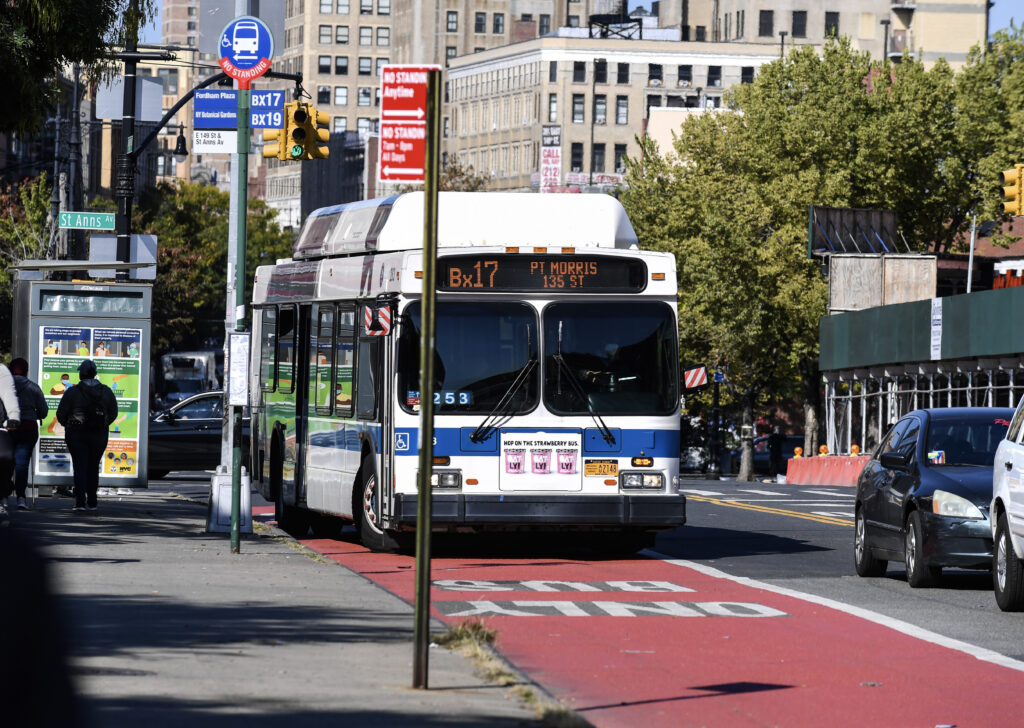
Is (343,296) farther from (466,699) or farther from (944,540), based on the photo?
(466,699)

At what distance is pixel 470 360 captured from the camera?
724 inches

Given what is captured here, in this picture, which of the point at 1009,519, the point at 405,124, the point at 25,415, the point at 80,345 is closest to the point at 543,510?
the point at 1009,519

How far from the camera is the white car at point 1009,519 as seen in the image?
14180 mm

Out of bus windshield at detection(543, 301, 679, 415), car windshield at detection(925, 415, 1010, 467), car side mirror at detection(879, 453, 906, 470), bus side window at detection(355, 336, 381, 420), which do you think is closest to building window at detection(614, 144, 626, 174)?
bus side window at detection(355, 336, 381, 420)

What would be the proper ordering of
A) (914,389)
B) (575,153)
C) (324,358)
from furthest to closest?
1. (575,153)
2. (914,389)
3. (324,358)

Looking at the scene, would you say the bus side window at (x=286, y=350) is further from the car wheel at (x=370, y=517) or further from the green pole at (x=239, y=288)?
the car wheel at (x=370, y=517)

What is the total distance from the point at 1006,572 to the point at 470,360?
18.3 feet

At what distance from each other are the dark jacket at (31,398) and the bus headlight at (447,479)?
6683 millimetres

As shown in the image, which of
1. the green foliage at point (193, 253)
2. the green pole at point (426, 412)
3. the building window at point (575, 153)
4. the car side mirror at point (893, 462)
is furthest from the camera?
the building window at point (575, 153)

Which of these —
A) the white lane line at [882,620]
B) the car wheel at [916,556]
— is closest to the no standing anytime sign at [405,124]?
the white lane line at [882,620]

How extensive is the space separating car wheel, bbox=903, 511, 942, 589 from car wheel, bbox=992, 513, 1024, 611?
1.32 metres

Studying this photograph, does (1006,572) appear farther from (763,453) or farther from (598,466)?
(763,453)

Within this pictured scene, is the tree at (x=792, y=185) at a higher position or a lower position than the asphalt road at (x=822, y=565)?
higher

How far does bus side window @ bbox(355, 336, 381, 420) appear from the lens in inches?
750
